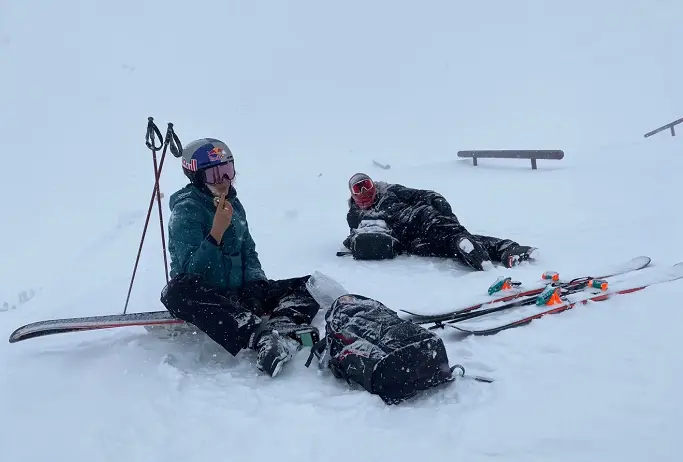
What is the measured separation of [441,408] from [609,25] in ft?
103

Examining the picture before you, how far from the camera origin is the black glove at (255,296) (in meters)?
3.85

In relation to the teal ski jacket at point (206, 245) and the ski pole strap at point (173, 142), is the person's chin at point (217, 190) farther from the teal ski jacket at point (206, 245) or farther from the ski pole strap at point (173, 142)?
the ski pole strap at point (173, 142)

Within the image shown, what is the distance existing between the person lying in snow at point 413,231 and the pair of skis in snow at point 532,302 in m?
1.04

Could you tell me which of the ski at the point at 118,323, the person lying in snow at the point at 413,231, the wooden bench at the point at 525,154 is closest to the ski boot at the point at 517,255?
the person lying in snow at the point at 413,231

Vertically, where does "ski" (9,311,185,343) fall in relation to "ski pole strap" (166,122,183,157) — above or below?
below

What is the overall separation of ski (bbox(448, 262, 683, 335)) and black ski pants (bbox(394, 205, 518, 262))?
5.08 feet

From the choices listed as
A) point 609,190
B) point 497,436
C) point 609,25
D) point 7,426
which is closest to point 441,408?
point 497,436

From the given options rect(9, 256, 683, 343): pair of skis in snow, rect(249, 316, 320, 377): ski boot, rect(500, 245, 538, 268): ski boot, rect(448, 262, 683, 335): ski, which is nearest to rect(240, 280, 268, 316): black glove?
rect(249, 316, 320, 377): ski boot

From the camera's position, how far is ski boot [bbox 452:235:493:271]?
5.07 m

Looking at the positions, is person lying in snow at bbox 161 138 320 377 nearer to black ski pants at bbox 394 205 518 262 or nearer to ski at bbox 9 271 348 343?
ski at bbox 9 271 348 343

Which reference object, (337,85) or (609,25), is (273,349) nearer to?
(337,85)

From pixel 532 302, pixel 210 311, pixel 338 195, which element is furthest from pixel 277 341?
pixel 338 195

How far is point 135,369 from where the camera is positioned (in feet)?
10.4

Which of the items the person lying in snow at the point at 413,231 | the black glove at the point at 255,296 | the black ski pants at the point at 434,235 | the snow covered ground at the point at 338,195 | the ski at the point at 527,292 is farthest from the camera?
the black ski pants at the point at 434,235
